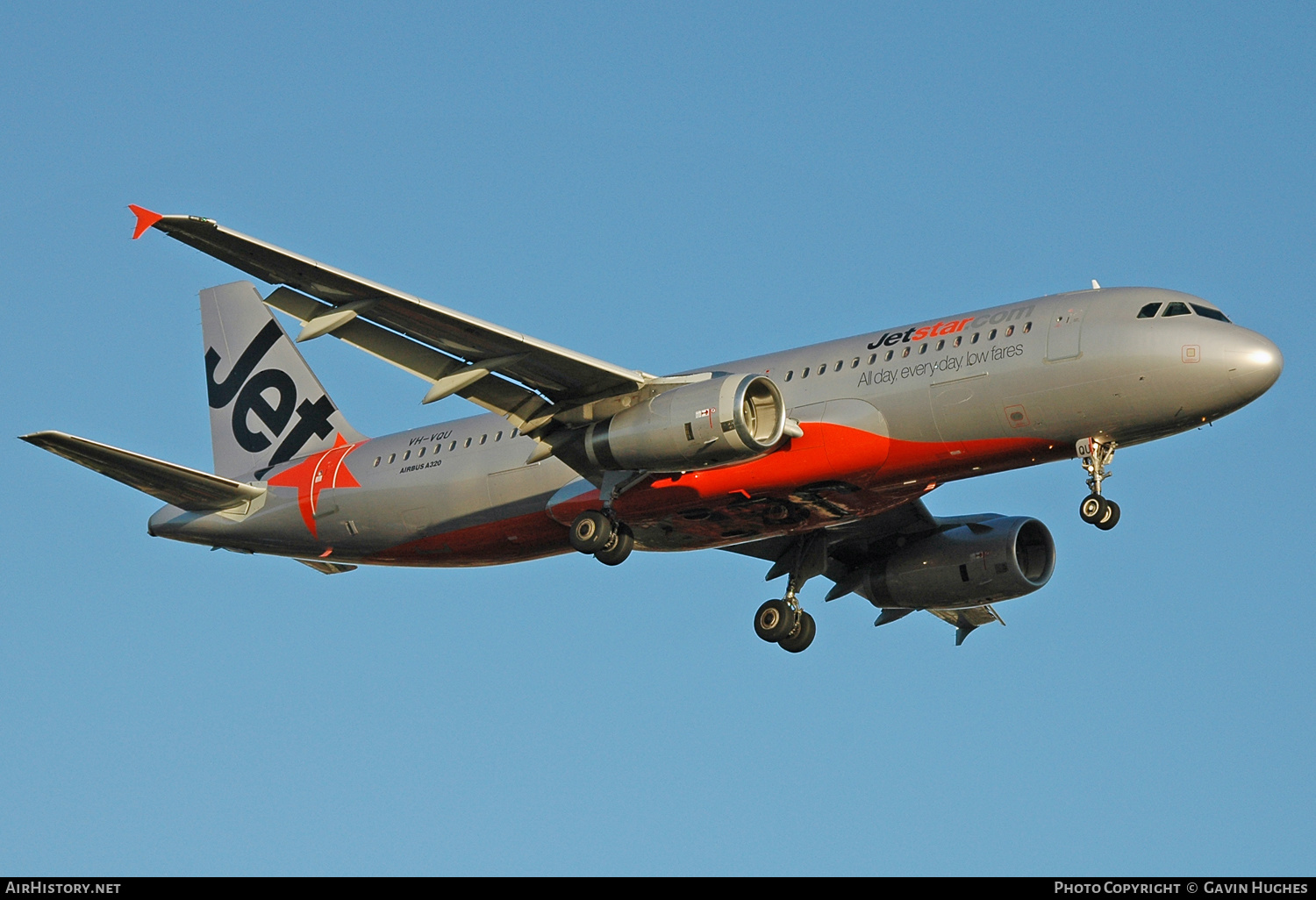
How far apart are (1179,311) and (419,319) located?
1426cm

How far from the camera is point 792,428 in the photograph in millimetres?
34281

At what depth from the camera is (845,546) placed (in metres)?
41.9

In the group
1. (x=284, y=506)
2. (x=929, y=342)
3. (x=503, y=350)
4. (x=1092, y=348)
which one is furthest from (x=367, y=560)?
(x=1092, y=348)

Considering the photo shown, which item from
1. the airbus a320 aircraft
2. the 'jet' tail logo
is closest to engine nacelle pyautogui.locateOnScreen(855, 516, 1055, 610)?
the airbus a320 aircraft

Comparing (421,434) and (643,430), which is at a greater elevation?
(421,434)

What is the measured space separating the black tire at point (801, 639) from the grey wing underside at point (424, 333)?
825 centimetres

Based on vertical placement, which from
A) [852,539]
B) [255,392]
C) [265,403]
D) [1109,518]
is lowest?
[1109,518]

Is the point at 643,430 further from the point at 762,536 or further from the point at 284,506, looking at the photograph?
the point at 284,506

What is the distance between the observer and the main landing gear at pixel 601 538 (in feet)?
119

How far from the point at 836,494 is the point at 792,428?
6.78 ft

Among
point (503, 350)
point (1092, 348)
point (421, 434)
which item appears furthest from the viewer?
point (421, 434)

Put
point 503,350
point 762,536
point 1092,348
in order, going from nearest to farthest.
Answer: point 1092,348
point 503,350
point 762,536

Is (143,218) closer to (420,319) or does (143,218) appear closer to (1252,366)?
(420,319)

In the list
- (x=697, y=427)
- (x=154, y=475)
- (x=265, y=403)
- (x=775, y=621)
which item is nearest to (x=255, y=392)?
(x=265, y=403)
